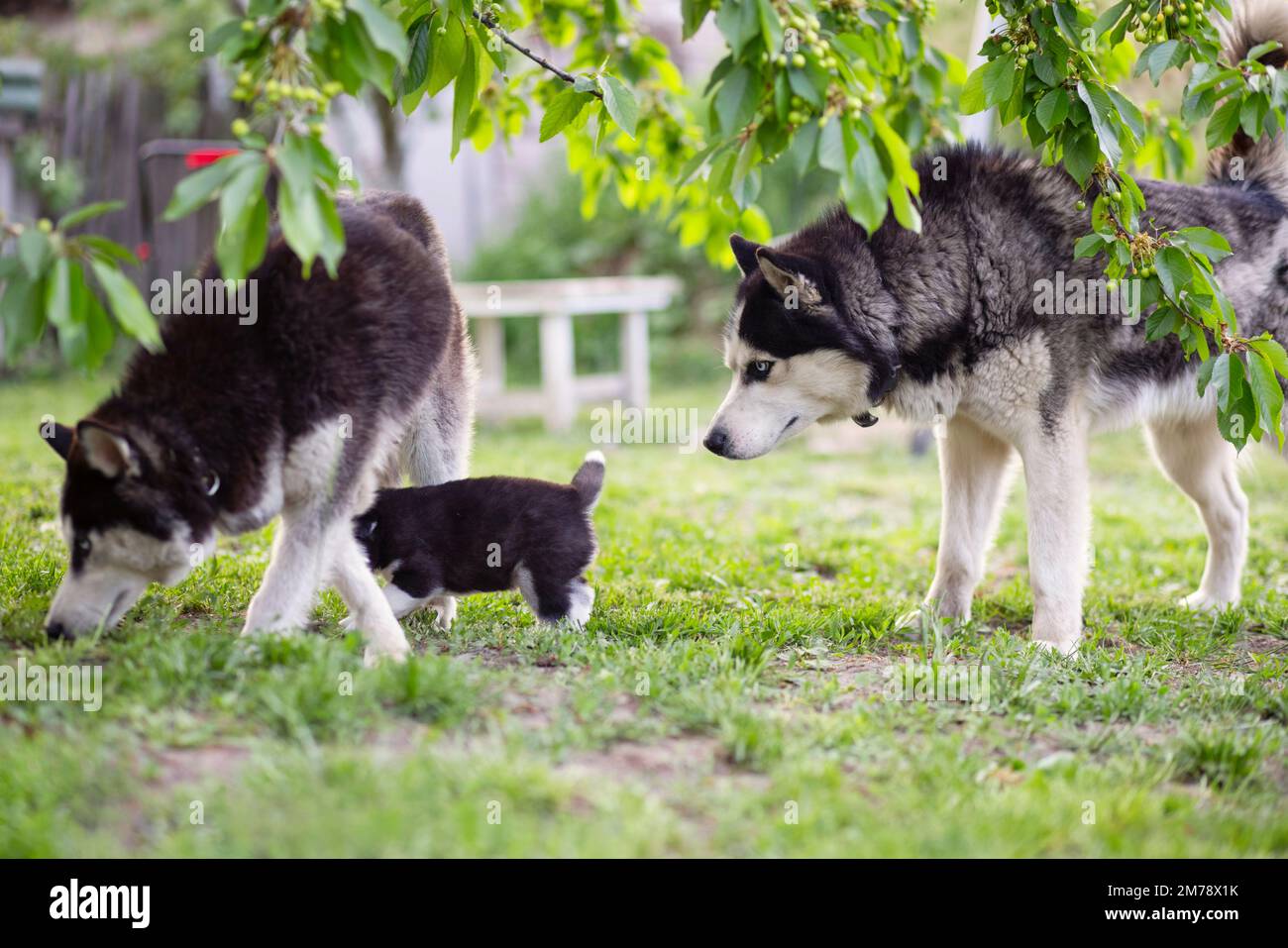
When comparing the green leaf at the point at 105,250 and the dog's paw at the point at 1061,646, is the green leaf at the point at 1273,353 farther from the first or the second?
the green leaf at the point at 105,250

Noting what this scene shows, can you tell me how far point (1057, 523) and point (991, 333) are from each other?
2.69 ft

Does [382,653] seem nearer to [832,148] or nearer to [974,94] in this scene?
[832,148]

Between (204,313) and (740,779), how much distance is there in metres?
2.31

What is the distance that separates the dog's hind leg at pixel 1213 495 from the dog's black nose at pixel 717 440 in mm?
2187

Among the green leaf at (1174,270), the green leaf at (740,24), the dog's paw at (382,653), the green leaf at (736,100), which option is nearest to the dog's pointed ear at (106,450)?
the dog's paw at (382,653)

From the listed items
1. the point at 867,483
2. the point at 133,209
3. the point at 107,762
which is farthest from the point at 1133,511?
the point at 133,209

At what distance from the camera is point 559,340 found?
10.2m

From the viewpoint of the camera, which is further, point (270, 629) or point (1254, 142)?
point (1254, 142)

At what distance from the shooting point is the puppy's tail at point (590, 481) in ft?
15.0

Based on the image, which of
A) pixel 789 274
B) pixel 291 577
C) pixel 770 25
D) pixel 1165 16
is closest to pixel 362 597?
pixel 291 577

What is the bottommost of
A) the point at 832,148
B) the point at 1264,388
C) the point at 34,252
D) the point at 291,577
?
the point at 291,577

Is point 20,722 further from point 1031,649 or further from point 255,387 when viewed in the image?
point 1031,649

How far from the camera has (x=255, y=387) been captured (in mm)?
3658

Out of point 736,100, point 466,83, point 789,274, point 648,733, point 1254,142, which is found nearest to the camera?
point 648,733
